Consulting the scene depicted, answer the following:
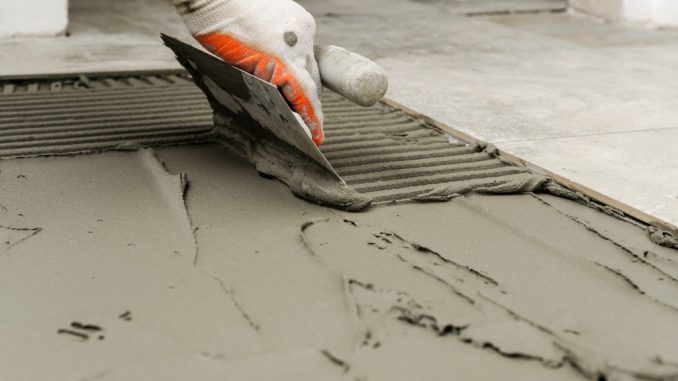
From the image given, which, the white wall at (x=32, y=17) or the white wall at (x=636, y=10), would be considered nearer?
the white wall at (x=32, y=17)

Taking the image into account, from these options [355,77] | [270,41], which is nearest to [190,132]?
[270,41]

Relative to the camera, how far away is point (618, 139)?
249cm

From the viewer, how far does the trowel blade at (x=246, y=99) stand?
1812 millimetres

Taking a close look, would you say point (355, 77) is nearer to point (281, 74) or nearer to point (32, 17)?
point (281, 74)

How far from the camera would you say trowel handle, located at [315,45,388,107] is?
1848 mm

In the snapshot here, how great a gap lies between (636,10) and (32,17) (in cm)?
326

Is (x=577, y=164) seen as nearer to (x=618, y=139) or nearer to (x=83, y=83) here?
(x=618, y=139)

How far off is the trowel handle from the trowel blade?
0.15m

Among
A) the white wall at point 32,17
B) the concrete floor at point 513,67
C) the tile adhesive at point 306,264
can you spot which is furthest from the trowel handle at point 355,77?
the white wall at point 32,17

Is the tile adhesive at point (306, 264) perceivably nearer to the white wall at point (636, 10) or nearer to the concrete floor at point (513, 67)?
the concrete floor at point (513, 67)

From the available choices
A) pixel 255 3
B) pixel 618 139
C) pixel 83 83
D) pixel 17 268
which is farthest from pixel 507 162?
pixel 83 83

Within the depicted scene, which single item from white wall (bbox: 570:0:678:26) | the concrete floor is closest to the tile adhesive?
the concrete floor

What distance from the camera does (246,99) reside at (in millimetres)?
1995

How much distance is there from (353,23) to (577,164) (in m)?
2.62
